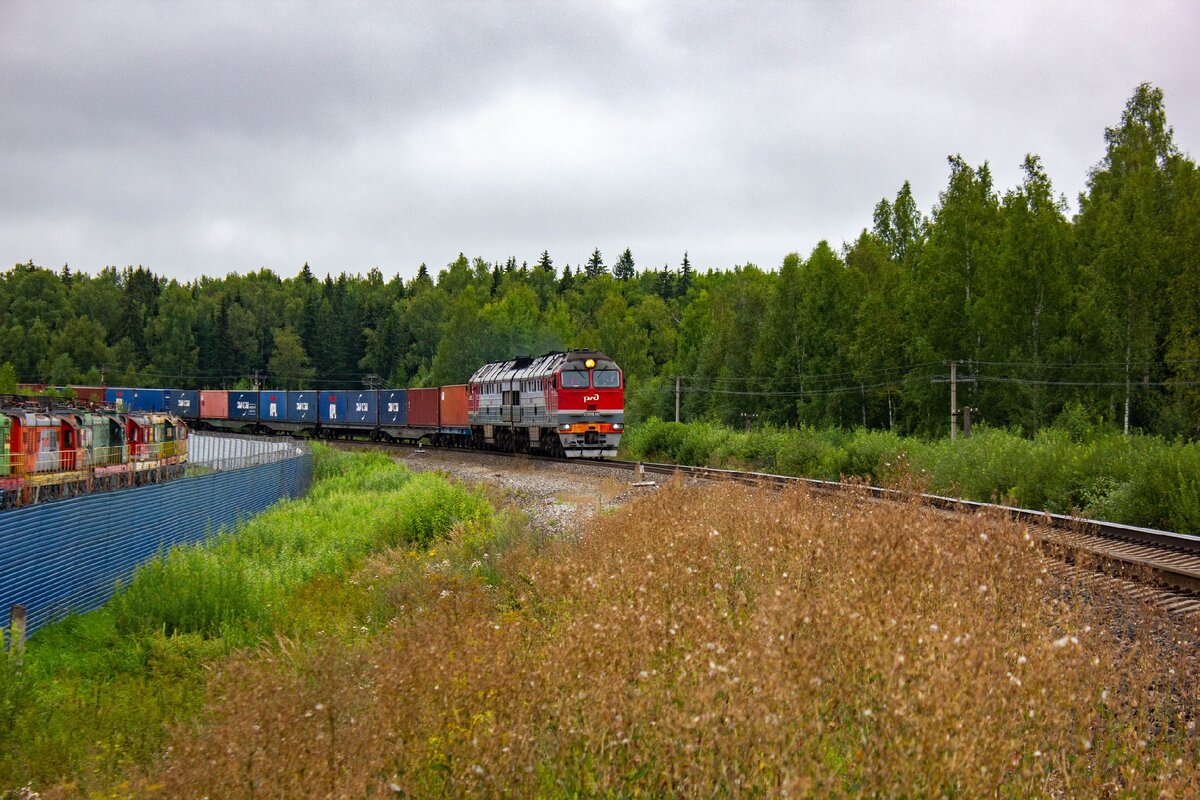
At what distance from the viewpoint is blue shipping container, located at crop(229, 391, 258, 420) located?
52.4 metres

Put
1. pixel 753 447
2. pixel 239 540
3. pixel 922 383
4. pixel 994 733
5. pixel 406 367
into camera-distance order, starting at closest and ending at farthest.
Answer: pixel 994 733 < pixel 239 540 < pixel 753 447 < pixel 922 383 < pixel 406 367

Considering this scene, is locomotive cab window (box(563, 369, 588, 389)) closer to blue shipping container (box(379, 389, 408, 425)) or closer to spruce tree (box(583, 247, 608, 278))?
blue shipping container (box(379, 389, 408, 425))

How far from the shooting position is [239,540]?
1633cm

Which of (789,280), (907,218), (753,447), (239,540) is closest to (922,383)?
(789,280)

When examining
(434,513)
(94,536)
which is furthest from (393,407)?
(94,536)

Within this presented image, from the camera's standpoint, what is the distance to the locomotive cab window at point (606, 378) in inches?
1150

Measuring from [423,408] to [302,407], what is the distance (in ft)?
35.7

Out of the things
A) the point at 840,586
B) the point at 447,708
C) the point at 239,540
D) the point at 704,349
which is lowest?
the point at 239,540

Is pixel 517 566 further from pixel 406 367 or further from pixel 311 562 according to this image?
pixel 406 367

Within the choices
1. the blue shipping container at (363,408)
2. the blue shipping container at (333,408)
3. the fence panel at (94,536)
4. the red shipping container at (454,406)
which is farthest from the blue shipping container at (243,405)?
the fence panel at (94,536)

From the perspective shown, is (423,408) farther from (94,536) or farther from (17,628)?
(17,628)

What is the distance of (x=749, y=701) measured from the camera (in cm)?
409

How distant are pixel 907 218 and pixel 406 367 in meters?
63.0

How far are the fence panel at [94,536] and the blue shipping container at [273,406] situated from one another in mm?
33068
